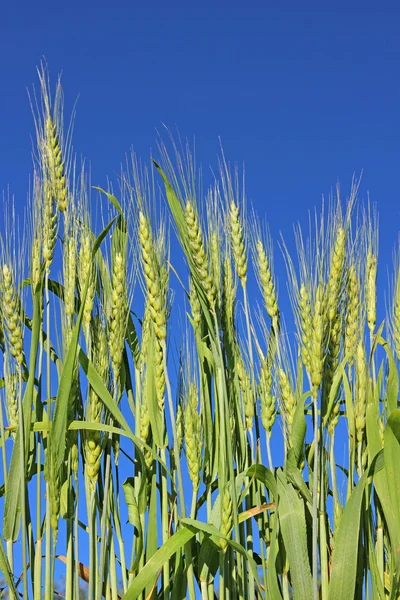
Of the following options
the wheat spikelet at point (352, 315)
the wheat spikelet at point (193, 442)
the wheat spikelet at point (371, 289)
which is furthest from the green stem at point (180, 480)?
the wheat spikelet at point (371, 289)

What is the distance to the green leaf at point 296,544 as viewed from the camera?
6.31 ft

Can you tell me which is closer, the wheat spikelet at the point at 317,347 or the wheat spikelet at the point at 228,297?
the wheat spikelet at the point at 317,347

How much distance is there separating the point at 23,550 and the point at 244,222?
1.12 m

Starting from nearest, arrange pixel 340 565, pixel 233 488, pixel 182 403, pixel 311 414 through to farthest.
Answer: pixel 233 488
pixel 340 565
pixel 182 403
pixel 311 414

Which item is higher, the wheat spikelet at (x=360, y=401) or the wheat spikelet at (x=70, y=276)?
the wheat spikelet at (x=70, y=276)

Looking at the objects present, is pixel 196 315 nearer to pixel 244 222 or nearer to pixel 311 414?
pixel 244 222

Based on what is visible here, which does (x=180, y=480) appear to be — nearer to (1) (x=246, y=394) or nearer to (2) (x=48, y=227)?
(1) (x=246, y=394)

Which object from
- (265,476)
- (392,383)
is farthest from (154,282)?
(392,383)

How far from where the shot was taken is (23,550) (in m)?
1.86

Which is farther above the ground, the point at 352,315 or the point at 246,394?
the point at 352,315

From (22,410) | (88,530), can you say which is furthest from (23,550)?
(22,410)

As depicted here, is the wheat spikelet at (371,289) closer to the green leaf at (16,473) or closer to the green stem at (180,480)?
the green stem at (180,480)

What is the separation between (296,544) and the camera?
1.93 m

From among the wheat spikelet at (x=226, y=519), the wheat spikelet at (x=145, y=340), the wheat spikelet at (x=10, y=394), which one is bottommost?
the wheat spikelet at (x=226, y=519)
